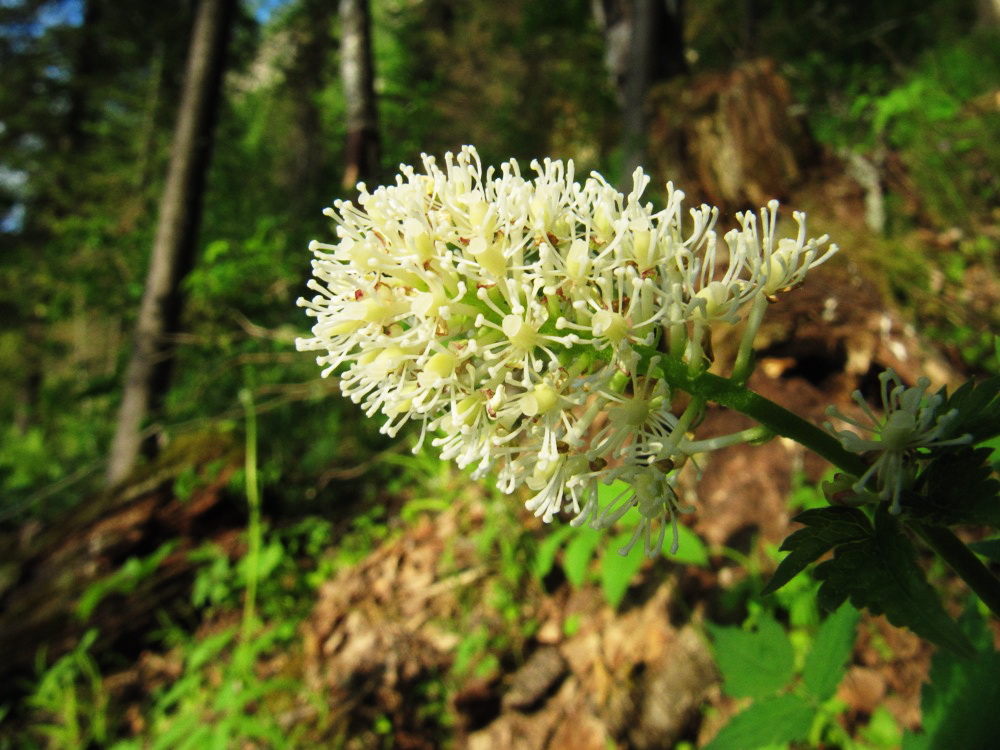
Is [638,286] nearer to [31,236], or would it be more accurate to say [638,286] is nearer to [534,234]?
[534,234]

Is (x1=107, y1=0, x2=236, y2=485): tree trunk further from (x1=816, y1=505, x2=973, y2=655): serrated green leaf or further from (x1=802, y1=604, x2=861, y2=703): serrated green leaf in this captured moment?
(x1=816, y1=505, x2=973, y2=655): serrated green leaf

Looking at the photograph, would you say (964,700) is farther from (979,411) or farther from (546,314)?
(546,314)

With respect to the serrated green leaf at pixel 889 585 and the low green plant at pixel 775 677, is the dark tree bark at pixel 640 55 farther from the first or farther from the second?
the serrated green leaf at pixel 889 585

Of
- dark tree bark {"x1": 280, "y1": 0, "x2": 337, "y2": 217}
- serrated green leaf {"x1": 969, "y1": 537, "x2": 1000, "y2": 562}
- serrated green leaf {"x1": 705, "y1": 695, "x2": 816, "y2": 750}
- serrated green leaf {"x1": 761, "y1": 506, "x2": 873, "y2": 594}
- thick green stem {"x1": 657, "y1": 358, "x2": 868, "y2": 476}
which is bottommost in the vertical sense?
serrated green leaf {"x1": 705, "y1": 695, "x2": 816, "y2": 750}

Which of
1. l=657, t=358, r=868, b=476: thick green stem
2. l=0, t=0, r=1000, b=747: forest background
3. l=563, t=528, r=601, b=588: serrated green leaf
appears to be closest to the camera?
l=657, t=358, r=868, b=476: thick green stem

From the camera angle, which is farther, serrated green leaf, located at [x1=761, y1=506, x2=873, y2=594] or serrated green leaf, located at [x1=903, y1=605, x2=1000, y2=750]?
serrated green leaf, located at [x1=903, y1=605, x2=1000, y2=750]

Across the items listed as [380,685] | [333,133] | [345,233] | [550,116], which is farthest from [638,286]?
[333,133]

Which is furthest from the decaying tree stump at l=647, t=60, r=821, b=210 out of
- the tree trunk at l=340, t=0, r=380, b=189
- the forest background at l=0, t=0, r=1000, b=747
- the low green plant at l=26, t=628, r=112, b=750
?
the low green plant at l=26, t=628, r=112, b=750
